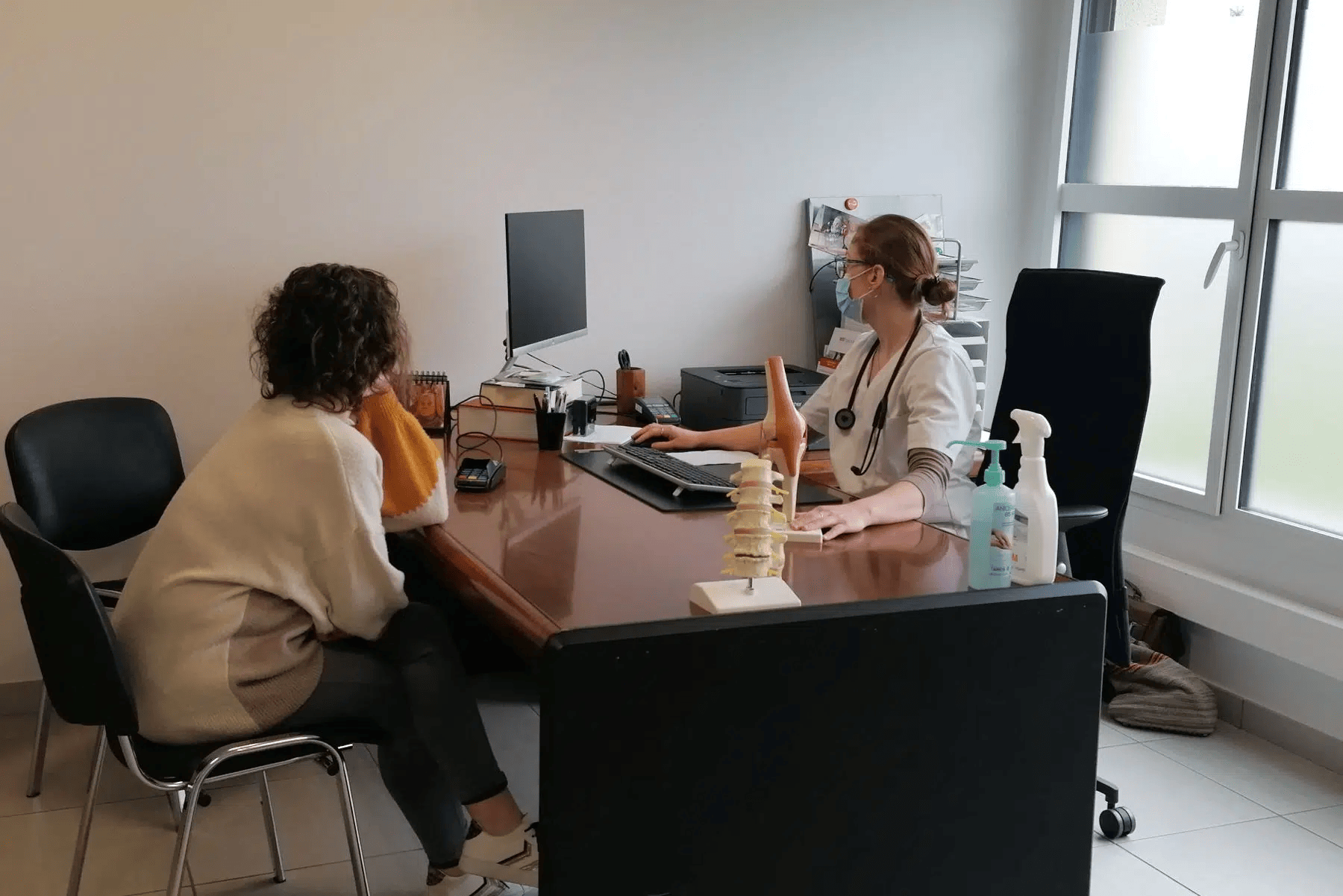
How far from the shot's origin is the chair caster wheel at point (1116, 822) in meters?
2.69

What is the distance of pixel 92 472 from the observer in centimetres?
275

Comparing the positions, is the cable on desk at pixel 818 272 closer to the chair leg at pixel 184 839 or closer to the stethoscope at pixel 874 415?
the stethoscope at pixel 874 415

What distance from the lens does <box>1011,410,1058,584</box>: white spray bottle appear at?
178cm

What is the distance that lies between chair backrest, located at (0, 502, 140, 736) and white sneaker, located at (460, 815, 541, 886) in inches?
23.1

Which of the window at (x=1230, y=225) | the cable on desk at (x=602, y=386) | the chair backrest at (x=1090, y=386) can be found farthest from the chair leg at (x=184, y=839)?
the window at (x=1230, y=225)

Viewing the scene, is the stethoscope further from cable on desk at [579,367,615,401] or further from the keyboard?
cable on desk at [579,367,615,401]

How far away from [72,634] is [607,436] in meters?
1.40

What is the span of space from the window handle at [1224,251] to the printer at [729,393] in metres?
1.11

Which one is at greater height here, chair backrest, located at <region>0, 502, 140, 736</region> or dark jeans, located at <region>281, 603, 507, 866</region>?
chair backrest, located at <region>0, 502, 140, 736</region>

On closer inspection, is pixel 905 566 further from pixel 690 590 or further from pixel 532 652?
pixel 532 652

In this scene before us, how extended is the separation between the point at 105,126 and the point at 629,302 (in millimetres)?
1462

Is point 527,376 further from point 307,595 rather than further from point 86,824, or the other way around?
point 86,824

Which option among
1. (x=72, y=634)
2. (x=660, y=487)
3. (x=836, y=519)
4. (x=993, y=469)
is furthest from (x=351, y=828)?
(x=993, y=469)

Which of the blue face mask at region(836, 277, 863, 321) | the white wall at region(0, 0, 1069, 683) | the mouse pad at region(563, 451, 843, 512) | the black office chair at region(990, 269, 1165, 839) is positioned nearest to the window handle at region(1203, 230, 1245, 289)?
the white wall at region(0, 0, 1069, 683)
